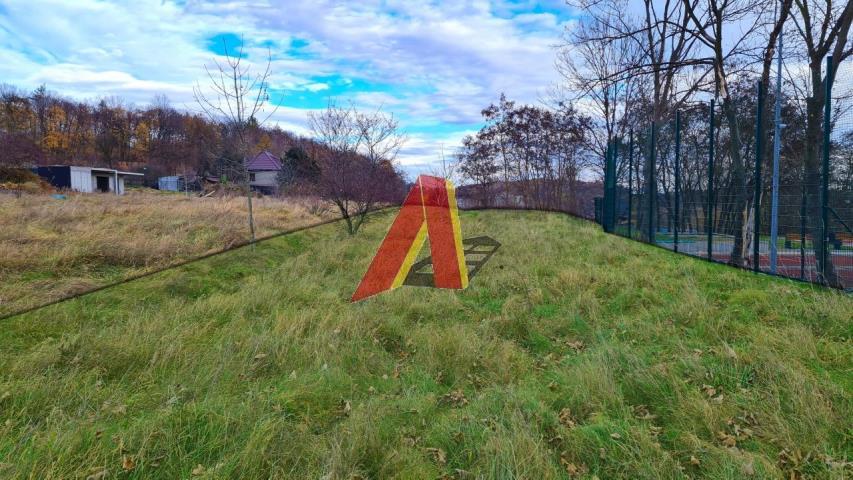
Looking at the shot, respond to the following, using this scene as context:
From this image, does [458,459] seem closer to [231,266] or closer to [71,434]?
[71,434]

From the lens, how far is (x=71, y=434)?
7.23 ft

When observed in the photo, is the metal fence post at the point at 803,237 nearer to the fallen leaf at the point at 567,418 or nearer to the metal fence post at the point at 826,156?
the metal fence post at the point at 826,156

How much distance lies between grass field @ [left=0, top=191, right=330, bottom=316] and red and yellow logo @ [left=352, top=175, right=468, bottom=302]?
299cm

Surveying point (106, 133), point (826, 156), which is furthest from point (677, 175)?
point (106, 133)

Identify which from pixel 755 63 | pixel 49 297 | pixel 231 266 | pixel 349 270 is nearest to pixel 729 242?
pixel 755 63

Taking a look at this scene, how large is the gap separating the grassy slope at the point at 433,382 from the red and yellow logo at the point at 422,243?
1056mm

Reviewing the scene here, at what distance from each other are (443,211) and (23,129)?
53945 mm

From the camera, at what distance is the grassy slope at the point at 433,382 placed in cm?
218

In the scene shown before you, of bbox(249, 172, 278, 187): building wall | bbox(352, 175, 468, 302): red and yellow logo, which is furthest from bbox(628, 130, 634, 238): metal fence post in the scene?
bbox(249, 172, 278, 187): building wall

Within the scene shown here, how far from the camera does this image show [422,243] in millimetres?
9148

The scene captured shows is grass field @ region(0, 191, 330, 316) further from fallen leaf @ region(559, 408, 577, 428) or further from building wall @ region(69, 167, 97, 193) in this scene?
building wall @ region(69, 167, 97, 193)

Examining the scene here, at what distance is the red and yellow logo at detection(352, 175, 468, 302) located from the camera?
21.2 feet

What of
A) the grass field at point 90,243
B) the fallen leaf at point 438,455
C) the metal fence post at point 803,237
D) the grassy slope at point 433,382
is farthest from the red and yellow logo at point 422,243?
the metal fence post at point 803,237

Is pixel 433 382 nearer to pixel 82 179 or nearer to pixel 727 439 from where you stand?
pixel 727 439
